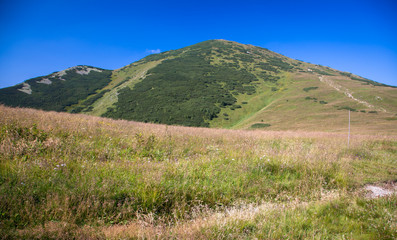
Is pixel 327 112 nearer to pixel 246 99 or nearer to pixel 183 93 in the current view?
pixel 246 99

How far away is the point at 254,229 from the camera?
2.79 metres

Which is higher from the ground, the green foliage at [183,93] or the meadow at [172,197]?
the green foliage at [183,93]

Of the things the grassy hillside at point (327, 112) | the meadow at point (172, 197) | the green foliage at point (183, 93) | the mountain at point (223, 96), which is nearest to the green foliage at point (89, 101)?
the mountain at point (223, 96)

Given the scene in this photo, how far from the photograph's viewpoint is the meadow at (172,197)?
2629 millimetres

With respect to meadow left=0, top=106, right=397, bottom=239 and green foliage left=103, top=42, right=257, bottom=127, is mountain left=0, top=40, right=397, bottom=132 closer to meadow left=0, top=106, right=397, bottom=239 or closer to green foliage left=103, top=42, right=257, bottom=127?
green foliage left=103, top=42, right=257, bottom=127

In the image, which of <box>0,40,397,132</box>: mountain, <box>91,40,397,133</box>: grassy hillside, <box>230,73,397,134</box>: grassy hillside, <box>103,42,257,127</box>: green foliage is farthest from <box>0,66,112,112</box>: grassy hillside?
<box>230,73,397,134</box>: grassy hillside

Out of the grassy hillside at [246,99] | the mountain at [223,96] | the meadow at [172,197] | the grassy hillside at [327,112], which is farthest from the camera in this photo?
the mountain at [223,96]

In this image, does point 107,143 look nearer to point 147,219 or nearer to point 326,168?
point 147,219

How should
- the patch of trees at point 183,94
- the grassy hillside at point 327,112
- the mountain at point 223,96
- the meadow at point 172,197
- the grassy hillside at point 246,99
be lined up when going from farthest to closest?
1. the patch of trees at point 183,94
2. the mountain at point 223,96
3. the grassy hillside at point 246,99
4. the grassy hillside at point 327,112
5. the meadow at point 172,197

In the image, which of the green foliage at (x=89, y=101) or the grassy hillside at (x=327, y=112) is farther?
the green foliage at (x=89, y=101)

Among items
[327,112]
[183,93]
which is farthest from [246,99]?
[327,112]

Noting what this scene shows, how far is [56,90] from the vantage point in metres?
82.8

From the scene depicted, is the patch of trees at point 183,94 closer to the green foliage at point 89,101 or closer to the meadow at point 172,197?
the green foliage at point 89,101

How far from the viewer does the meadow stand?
2629mm
